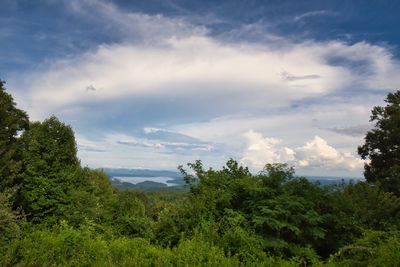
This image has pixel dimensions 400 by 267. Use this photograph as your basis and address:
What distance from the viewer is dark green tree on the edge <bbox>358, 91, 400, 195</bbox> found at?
3048cm

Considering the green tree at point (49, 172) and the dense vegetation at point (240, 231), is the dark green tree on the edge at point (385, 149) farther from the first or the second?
the green tree at point (49, 172)

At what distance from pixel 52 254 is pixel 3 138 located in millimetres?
23671

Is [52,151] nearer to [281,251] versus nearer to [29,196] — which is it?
[29,196]

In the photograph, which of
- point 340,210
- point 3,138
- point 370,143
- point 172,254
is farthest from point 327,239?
point 3,138

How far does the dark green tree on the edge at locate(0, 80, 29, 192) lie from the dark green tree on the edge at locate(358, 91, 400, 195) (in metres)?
26.9

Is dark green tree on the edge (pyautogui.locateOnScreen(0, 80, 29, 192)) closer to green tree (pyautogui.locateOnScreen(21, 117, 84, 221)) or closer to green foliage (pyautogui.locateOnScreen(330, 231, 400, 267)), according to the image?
green tree (pyautogui.locateOnScreen(21, 117, 84, 221))

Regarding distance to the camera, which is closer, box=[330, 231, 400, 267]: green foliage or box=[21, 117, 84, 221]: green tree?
box=[330, 231, 400, 267]: green foliage

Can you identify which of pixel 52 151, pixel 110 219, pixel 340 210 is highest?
pixel 52 151

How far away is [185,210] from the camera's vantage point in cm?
1468

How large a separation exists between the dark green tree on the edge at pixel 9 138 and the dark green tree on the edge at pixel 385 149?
26923mm

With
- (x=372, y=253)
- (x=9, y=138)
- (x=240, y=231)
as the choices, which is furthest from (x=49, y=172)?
(x=372, y=253)

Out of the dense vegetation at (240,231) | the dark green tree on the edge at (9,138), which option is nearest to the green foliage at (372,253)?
the dense vegetation at (240,231)

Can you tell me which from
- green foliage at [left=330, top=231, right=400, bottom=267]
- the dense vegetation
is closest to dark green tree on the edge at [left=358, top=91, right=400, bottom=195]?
the dense vegetation

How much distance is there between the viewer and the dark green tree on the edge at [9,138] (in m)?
29.4
